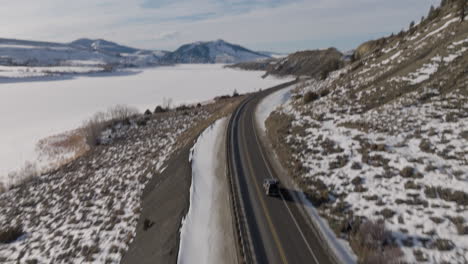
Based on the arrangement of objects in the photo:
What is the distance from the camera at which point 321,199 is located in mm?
18938

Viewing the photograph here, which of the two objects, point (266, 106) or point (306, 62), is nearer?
point (266, 106)

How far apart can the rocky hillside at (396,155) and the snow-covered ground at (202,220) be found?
24.1ft

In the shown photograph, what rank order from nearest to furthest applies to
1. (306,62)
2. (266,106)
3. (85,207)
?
(85,207) < (266,106) < (306,62)

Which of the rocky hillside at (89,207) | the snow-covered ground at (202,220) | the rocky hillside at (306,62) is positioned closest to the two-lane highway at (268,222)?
the snow-covered ground at (202,220)

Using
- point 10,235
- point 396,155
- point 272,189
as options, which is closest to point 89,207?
point 10,235

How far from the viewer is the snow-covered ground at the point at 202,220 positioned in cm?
1516

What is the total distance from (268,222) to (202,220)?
15.5ft

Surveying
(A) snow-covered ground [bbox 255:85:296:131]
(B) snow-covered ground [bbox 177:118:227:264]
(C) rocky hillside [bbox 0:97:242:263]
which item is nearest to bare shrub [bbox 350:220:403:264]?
(B) snow-covered ground [bbox 177:118:227:264]

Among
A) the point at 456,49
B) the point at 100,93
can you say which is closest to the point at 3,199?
the point at 456,49

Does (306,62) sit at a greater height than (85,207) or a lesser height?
greater

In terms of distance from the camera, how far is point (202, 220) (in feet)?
60.5

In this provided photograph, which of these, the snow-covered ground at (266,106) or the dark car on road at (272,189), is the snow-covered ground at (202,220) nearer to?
the dark car on road at (272,189)

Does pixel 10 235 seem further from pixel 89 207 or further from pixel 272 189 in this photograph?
pixel 272 189

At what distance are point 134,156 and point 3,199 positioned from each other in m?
18.2
